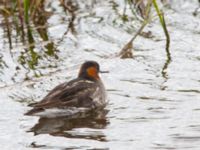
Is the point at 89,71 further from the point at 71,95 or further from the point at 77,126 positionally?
the point at 77,126

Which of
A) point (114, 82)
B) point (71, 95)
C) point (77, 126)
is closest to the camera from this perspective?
point (77, 126)

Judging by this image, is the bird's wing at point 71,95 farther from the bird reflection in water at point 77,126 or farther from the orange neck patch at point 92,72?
the orange neck patch at point 92,72

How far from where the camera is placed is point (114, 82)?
37.8 feet

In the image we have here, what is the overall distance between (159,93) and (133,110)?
0.78 m

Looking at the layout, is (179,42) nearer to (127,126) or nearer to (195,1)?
(195,1)

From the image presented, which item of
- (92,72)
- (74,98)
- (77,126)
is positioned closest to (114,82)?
(92,72)

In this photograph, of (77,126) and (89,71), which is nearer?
(77,126)

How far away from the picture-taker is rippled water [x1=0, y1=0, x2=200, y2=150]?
9016mm

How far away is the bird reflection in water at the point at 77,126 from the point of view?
929cm

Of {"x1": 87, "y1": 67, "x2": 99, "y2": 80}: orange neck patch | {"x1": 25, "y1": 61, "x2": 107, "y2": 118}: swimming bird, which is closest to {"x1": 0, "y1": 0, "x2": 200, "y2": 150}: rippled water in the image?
{"x1": 25, "y1": 61, "x2": 107, "y2": 118}: swimming bird

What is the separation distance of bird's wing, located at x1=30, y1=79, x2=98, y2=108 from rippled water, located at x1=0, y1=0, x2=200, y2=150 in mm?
241

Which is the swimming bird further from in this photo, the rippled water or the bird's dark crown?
the rippled water

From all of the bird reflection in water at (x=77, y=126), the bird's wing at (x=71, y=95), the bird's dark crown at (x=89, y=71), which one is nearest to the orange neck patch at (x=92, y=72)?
the bird's dark crown at (x=89, y=71)

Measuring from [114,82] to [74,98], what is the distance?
1334 mm
